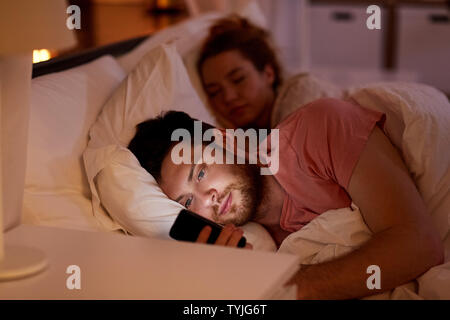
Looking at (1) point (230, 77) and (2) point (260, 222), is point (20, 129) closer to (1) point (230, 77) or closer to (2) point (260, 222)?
(2) point (260, 222)

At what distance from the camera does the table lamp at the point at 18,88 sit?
102 cm

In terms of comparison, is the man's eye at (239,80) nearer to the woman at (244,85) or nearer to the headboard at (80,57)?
the woman at (244,85)

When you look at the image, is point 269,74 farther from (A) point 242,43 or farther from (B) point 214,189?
(B) point 214,189

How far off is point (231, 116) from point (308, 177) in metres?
0.67

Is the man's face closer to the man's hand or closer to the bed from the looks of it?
the bed

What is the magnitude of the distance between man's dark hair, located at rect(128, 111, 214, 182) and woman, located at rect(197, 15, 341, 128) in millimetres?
471

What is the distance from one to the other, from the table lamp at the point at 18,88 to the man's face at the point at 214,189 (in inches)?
13.4

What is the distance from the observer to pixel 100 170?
1.48 metres

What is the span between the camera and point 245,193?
1533 millimetres

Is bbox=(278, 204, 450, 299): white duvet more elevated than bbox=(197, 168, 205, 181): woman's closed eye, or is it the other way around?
bbox=(197, 168, 205, 181): woman's closed eye

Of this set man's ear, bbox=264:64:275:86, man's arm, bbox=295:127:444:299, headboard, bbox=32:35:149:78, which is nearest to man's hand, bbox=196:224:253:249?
man's arm, bbox=295:127:444:299

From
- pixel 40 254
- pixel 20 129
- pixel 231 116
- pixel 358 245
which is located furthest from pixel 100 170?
pixel 231 116

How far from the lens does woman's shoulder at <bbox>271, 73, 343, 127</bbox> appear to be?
209 cm

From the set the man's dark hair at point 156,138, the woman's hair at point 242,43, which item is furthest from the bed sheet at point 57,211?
the woman's hair at point 242,43
